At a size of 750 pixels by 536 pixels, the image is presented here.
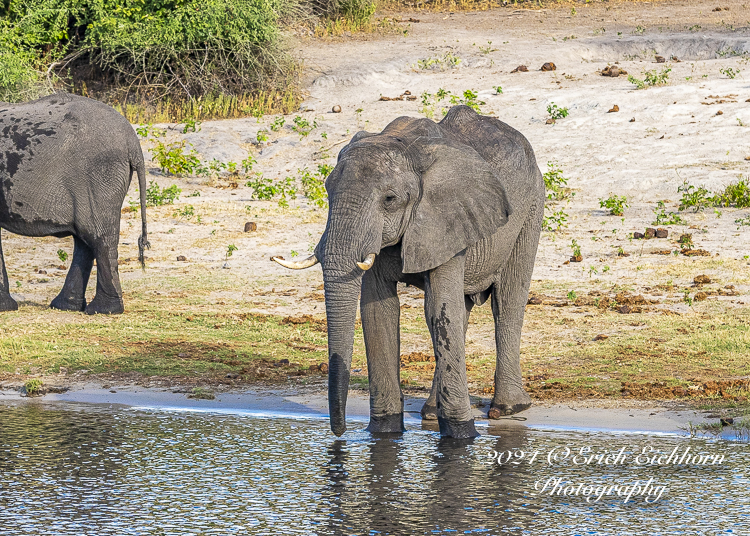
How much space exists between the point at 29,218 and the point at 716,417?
638 centimetres

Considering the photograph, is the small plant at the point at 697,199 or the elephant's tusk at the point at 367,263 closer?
the elephant's tusk at the point at 367,263

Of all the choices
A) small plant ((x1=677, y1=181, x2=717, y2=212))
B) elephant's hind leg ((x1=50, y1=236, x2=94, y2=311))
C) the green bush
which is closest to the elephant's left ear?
elephant's hind leg ((x1=50, y1=236, x2=94, y2=311))

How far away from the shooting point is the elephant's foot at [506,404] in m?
7.33

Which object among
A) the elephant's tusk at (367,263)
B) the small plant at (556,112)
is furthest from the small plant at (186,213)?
the elephant's tusk at (367,263)

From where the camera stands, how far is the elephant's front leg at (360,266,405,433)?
251 inches

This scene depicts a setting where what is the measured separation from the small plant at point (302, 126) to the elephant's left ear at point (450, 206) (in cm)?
1095

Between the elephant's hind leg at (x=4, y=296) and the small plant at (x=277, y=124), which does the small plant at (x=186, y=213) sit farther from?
the elephant's hind leg at (x=4, y=296)

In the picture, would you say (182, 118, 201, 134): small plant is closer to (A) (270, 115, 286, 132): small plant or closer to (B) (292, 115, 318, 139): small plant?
(A) (270, 115, 286, 132): small plant

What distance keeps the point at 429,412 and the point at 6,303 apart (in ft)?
16.5

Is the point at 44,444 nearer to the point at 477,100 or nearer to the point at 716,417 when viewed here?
the point at 716,417

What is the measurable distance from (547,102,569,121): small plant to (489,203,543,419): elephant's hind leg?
926 centimetres

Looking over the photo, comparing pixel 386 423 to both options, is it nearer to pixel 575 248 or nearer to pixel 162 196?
pixel 575 248

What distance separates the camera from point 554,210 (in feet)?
45.1

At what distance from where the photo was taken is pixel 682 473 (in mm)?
6027
